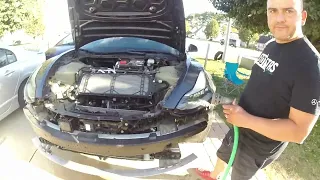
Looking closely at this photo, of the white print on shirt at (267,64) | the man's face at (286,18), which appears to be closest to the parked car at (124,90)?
the white print on shirt at (267,64)

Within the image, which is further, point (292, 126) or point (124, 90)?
point (124, 90)

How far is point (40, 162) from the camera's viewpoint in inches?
122

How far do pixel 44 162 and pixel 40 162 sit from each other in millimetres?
45

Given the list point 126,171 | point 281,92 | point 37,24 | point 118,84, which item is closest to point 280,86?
point 281,92

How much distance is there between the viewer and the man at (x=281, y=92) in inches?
57.9

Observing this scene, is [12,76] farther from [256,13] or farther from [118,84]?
[256,13]

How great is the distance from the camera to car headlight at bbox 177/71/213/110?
7.95 ft

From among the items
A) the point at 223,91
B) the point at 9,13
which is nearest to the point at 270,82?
the point at 223,91

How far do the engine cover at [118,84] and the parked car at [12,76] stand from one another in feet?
5.30

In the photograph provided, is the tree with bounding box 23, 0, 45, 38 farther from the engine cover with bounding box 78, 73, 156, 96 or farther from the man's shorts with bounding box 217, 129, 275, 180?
the man's shorts with bounding box 217, 129, 275, 180

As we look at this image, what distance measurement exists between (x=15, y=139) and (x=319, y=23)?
16.9ft

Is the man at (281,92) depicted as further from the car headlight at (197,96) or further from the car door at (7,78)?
the car door at (7,78)

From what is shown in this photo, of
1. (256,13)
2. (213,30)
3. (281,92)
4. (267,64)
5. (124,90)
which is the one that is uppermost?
(256,13)

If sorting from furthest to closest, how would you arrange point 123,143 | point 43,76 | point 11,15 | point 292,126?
point 11,15 < point 43,76 < point 123,143 < point 292,126
